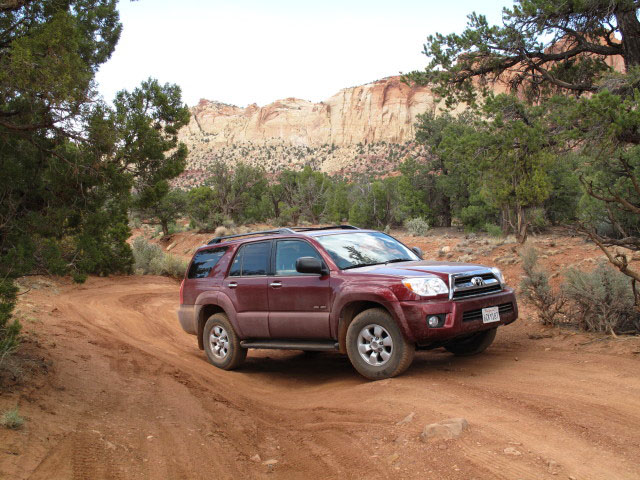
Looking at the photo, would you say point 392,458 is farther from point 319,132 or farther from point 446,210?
point 319,132

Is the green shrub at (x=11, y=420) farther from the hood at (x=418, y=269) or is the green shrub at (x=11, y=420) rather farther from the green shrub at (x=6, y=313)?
the hood at (x=418, y=269)

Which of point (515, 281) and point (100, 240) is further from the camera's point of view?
point (515, 281)

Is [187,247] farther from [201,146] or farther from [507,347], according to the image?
[201,146]

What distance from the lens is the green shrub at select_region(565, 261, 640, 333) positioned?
802cm

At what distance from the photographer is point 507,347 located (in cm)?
790

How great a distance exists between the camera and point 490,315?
651cm

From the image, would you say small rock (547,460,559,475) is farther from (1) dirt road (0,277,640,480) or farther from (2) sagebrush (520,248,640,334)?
(2) sagebrush (520,248,640,334)

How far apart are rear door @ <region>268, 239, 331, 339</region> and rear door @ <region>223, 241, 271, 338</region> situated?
15 cm

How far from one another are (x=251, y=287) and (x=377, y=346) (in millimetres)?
2286

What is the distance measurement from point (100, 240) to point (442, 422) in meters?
4.46

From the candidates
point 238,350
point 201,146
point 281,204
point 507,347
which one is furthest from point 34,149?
point 201,146

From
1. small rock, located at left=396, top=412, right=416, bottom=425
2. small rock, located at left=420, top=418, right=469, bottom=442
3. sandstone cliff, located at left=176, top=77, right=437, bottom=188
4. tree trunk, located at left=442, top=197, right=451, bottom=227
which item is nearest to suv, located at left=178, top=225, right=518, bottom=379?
small rock, located at left=396, top=412, right=416, bottom=425

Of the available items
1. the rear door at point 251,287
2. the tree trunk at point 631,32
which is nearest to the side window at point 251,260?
the rear door at point 251,287

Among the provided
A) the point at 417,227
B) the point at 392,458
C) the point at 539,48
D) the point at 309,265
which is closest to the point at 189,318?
the point at 309,265
